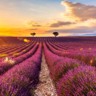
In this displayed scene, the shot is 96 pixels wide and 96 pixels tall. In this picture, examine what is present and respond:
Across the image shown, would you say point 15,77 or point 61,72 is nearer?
point 15,77

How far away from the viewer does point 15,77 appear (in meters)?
6.46

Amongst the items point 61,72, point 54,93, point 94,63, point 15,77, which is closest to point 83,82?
point 15,77

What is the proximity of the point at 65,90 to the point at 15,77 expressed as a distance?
5.28 feet

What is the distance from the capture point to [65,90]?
5.53m

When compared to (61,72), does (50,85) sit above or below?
below

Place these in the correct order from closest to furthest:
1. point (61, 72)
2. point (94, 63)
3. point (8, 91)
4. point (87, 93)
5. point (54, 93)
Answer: point (87, 93) < point (8, 91) < point (61, 72) < point (54, 93) < point (94, 63)

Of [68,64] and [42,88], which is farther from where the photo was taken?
[42,88]

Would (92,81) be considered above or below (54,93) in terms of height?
above

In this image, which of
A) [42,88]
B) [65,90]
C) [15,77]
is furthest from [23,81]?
[42,88]

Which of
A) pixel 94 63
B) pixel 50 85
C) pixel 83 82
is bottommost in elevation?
pixel 50 85

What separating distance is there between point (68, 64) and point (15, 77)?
8.88ft

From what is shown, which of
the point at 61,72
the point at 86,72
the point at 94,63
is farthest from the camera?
the point at 94,63

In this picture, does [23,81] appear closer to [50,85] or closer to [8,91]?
[8,91]

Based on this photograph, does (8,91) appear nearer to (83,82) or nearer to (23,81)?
(83,82)
